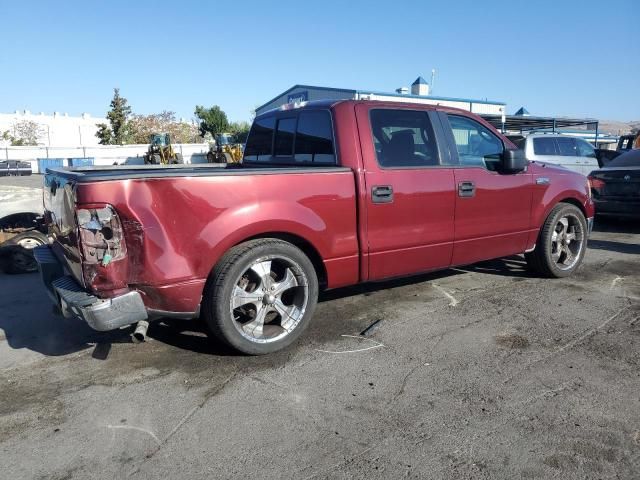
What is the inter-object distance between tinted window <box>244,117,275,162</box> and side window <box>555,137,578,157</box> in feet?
31.9

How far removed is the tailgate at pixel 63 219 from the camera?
337 cm

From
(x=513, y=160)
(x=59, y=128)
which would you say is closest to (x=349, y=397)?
(x=513, y=160)

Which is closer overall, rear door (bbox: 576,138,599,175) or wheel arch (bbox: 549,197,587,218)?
wheel arch (bbox: 549,197,587,218)

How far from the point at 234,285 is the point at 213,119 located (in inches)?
1994

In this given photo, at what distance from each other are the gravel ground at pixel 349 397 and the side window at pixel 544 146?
8.17 metres

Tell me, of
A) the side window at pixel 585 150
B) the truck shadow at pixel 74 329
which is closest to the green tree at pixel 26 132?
the side window at pixel 585 150

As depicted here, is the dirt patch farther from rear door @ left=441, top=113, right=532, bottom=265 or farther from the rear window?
the rear window

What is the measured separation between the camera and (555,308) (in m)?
4.80

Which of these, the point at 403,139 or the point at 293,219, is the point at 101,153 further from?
the point at 293,219

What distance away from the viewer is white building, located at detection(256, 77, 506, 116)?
2147 cm

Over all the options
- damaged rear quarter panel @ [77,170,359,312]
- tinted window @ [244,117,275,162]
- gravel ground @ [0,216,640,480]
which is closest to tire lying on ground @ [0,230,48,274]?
gravel ground @ [0,216,640,480]

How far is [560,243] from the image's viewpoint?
5871 millimetres

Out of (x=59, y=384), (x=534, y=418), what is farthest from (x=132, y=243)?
(x=534, y=418)

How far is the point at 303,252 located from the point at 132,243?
1314 mm
